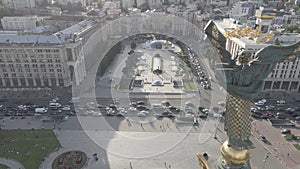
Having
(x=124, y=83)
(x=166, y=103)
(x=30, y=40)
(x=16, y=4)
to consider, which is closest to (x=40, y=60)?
(x=30, y=40)

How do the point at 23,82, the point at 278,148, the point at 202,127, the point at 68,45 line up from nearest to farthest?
the point at 278,148, the point at 202,127, the point at 68,45, the point at 23,82

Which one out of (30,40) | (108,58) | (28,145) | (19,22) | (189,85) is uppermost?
(19,22)

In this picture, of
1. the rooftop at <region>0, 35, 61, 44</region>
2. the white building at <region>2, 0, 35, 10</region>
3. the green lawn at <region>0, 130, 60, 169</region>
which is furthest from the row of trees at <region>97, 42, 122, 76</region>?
the white building at <region>2, 0, 35, 10</region>

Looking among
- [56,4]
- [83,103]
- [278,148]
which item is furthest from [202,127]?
[56,4]

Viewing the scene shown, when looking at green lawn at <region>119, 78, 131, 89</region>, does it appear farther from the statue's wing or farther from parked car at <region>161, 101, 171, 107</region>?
the statue's wing

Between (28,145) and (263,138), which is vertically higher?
(28,145)

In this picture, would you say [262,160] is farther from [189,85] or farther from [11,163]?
[11,163]

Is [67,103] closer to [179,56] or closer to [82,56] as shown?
[82,56]

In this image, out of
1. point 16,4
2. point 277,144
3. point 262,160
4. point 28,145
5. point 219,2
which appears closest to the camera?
point 262,160
